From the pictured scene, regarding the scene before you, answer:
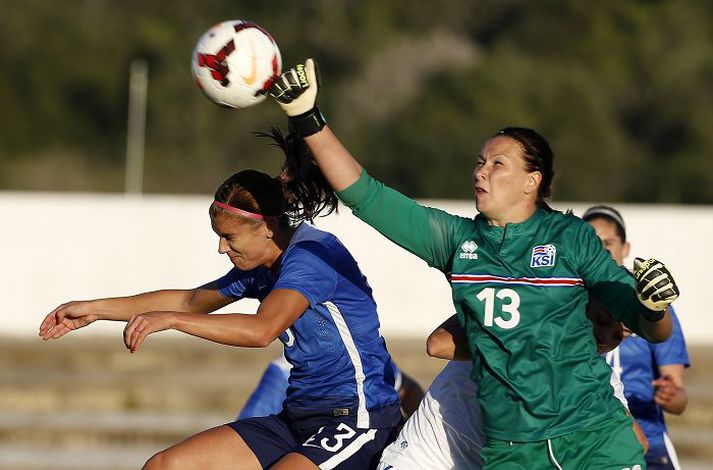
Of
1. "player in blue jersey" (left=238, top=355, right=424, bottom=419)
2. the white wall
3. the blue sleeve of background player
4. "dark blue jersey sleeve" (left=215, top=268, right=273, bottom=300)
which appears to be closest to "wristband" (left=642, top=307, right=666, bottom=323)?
"dark blue jersey sleeve" (left=215, top=268, right=273, bottom=300)

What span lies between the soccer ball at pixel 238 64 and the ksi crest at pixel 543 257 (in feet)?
3.85

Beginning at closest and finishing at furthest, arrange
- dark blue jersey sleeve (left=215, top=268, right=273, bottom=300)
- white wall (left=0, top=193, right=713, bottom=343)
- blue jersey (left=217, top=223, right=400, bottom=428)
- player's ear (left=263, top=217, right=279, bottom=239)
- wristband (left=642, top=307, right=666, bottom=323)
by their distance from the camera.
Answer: wristband (left=642, top=307, right=666, bottom=323), blue jersey (left=217, top=223, right=400, bottom=428), player's ear (left=263, top=217, right=279, bottom=239), dark blue jersey sleeve (left=215, top=268, right=273, bottom=300), white wall (left=0, top=193, right=713, bottom=343)

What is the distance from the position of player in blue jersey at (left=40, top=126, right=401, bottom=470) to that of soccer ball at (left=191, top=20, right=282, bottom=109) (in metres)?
0.40

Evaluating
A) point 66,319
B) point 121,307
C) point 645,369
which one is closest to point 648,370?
point 645,369

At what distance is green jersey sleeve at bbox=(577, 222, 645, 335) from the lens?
14.8ft

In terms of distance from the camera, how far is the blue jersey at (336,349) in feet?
16.9

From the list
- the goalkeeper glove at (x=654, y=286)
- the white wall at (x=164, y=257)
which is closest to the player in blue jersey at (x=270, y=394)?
the goalkeeper glove at (x=654, y=286)

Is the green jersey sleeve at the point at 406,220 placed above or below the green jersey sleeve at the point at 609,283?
above

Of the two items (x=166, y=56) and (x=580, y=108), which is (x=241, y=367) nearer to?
(x=580, y=108)

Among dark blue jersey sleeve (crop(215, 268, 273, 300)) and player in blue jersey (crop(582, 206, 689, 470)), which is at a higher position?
dark blue jersey sleeve (crop(215, 268, 273, 300))

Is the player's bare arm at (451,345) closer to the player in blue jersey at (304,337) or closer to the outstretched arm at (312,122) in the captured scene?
the player in blue jersey at (304,337)

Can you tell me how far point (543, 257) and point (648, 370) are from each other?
A: 2.28 meters

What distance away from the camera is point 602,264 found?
4.57m

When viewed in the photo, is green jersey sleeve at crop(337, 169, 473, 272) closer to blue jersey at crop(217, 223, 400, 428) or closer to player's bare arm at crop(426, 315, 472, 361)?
player's bare arm at crop(426, 315, 472, 361)
